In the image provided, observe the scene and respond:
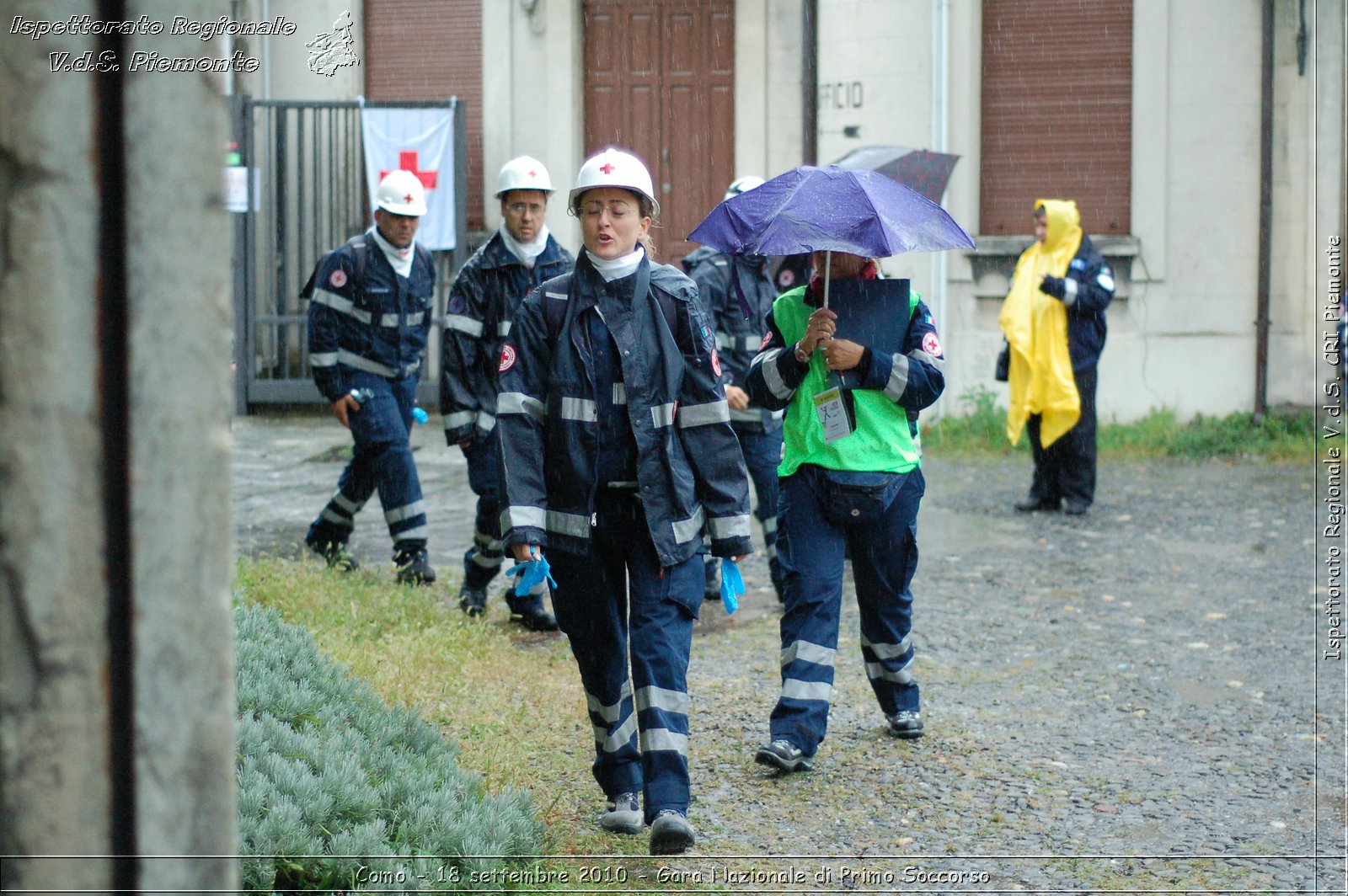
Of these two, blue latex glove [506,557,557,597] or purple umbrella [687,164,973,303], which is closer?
blue latex glove [506,557,557,597]

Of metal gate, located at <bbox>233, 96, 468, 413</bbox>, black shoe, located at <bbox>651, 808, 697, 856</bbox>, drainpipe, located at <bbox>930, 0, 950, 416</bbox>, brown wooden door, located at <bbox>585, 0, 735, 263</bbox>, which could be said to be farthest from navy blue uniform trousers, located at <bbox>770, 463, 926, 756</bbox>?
brown wooden door, located at <bbox>585, 0, 735, 263</bbox>

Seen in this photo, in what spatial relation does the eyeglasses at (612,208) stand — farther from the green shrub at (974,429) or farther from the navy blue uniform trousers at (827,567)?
the green shrub at (974,429)

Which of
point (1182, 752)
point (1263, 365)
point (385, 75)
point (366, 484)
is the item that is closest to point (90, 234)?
point (1182, 752)

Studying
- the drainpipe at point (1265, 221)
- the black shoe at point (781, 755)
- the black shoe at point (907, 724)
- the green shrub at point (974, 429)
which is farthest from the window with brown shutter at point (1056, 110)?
the black shoe at point (781, 755)

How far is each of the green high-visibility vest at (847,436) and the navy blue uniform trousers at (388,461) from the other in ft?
10.0

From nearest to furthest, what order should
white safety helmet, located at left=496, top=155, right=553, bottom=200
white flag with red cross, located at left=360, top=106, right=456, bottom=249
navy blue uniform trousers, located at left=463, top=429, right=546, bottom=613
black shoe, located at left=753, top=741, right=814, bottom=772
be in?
black shoe, located at left=753, top=741, right=814, bottom=772
white safety helmet, located at left=496, top=155, right=553, bottom=200
navy blue uniform trousers, located at left=463, top=429, right=546, bottom=613
white flag with red cross, located at left=360, top=106, right=456, bottom=249

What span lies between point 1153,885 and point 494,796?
1.88 metres

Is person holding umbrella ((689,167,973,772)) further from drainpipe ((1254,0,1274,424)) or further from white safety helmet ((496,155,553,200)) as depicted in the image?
drainpipe ((1254,0,1274,424))

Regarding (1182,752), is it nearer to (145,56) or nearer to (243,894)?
(243,894)

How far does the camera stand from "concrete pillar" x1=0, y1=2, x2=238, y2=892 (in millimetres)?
1477

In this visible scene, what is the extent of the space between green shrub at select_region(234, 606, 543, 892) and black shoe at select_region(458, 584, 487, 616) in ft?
8.17

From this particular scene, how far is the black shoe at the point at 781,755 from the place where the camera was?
5.14m

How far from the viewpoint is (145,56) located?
1.48 m

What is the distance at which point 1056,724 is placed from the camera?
19.6 feet
